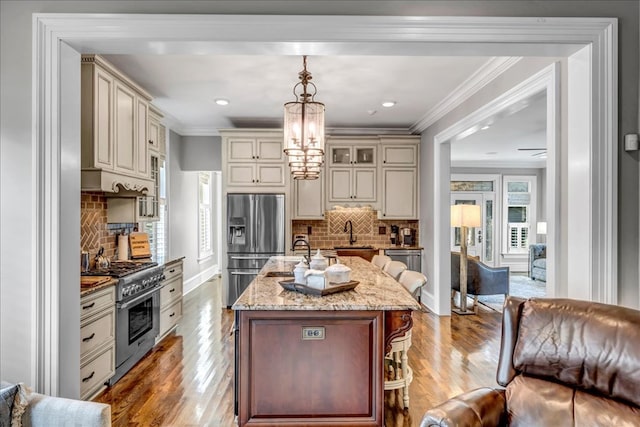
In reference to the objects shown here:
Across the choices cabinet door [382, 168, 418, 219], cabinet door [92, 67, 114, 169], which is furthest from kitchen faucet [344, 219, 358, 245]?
cabinet door [92, 67, 114, 169]

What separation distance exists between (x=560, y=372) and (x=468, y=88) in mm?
3245

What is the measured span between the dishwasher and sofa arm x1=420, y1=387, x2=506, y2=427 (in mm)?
4144

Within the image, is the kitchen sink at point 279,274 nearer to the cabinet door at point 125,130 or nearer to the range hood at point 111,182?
the range hood at point 111,182

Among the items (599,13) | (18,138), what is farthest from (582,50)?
(18,138)

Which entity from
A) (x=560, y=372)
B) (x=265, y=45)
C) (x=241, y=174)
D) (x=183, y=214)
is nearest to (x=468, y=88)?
(x=265, y=45)

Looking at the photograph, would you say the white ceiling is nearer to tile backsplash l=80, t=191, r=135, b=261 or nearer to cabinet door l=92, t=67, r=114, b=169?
cabinet door l=92, t=67, r=114, b=169

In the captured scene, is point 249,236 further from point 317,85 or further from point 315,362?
point 315,362

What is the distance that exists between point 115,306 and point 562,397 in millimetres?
3079

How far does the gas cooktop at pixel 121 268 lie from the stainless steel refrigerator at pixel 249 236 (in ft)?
5.94

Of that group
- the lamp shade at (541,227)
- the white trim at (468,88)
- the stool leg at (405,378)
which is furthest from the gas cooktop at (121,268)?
the lamp shade at (541,227)

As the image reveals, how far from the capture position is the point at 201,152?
629 centimetres

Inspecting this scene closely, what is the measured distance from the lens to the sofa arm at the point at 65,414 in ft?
4.84

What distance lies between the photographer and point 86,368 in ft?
8.76

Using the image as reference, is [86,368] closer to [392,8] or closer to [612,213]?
[392,8]
